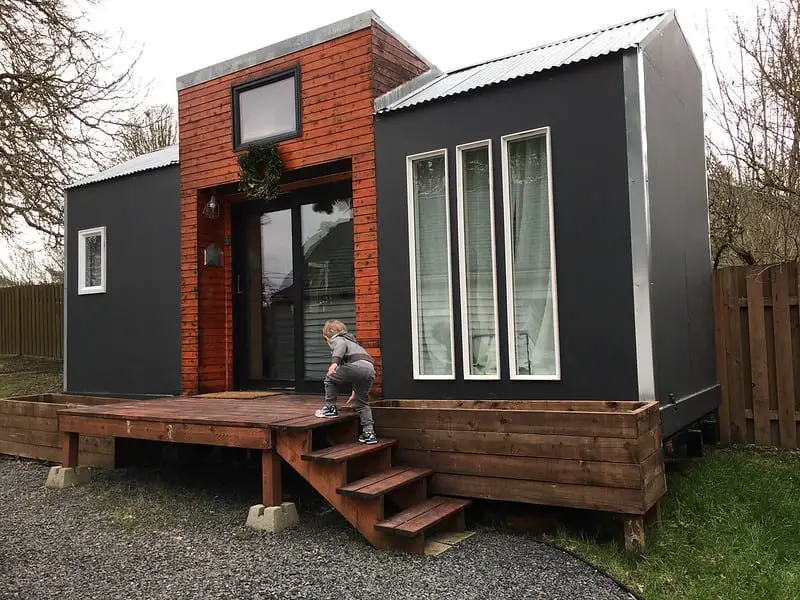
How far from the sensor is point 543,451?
4.21m

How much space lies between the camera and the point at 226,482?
5980 mm

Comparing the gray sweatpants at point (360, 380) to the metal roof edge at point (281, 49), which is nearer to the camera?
the gray sweatpants at point (360, 380)

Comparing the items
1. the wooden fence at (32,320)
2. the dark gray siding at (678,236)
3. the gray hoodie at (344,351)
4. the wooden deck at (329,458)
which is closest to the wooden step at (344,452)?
the wooden deck at (329,458)

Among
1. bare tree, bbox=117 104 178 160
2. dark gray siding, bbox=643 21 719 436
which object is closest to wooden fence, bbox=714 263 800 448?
dark gray siding, bbox=643 21 719 436

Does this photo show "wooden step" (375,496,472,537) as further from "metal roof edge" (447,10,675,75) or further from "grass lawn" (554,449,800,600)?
"metal roof edge" (447,10,675,75)

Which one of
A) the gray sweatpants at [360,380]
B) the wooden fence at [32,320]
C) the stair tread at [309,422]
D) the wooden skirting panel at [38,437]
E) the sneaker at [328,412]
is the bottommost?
the wooden skirting panel at [38,437]

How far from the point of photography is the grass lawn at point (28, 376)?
436 inches

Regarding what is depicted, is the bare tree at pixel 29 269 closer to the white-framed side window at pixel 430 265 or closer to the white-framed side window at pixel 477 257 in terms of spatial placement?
the white-framed side window at pixel 430 265

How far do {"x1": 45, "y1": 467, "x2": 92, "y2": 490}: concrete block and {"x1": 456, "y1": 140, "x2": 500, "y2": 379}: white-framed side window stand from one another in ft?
11.7

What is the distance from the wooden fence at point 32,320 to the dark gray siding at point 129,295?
6.47 m

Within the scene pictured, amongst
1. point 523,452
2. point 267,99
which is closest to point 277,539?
point 523,452

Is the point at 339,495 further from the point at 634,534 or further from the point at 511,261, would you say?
the point at 511,261

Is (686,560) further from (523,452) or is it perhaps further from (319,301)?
(319,301)

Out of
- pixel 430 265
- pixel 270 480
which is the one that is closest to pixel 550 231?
pixel 430 265
